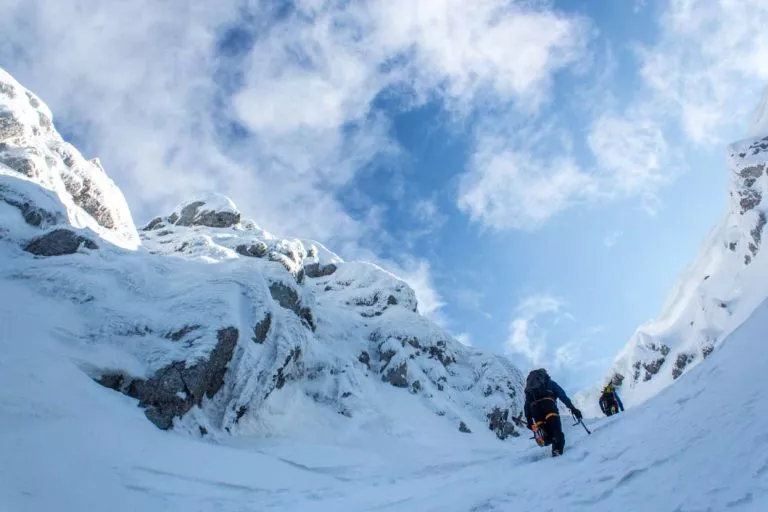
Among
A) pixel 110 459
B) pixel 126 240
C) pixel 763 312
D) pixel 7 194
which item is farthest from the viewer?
pixel 126 240

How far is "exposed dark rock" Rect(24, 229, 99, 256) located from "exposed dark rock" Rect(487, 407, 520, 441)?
3812cm

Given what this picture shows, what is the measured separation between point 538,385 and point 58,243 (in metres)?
27.8

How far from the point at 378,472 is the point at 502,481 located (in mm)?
11605

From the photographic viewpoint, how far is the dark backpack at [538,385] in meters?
11.0

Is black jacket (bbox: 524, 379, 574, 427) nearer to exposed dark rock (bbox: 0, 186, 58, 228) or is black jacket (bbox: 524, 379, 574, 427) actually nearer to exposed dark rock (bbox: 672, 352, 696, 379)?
exposed dark rock (bbox: 0, 186, 58, 228)

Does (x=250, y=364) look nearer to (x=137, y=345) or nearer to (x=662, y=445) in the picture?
(x=137, y=345)

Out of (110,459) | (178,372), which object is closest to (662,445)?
(110,459)

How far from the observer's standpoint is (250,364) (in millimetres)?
27422

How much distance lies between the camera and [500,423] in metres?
49.6

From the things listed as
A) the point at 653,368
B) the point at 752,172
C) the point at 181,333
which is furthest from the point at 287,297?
the point at 752,172

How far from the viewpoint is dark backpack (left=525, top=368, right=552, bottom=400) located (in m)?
11.0

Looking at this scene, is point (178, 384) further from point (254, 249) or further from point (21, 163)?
point (254, 249)

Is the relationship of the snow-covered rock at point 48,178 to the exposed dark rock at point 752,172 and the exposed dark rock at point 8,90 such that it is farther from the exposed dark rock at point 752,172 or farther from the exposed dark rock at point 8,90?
the exposed dark rock at point 752,172

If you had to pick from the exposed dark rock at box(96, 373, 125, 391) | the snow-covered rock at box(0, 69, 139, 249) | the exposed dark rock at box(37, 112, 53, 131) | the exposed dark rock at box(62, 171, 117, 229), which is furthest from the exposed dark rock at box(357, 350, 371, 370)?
the exposed dark rock at box(37, 112, 53, 131)
